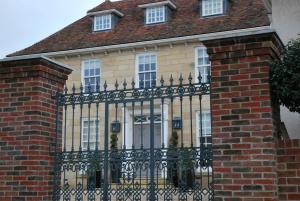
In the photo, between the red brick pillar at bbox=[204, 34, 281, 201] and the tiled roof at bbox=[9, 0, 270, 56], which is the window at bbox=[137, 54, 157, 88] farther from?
the red brick pillar at bbox=[204, 34, 281, 201]

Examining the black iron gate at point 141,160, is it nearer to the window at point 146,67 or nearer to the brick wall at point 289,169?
the brick wall at point 289,169

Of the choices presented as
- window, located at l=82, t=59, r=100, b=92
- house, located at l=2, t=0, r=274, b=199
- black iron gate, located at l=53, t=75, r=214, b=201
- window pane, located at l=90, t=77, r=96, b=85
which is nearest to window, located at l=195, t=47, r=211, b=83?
house, located at l=2, t=0, r=274, b=199

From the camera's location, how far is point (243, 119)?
526 cm

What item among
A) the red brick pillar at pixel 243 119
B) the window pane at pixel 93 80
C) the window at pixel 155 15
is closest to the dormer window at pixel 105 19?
the window at pixel 155 15

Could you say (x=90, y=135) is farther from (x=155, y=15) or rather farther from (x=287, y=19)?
(x=287, y=19)

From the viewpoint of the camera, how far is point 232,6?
1956 centimetres

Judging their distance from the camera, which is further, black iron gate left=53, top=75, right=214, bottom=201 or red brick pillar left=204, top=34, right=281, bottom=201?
black iron gate left=53, top=75, right=214, bottom=201

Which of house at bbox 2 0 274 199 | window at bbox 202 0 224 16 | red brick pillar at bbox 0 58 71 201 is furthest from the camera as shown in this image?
window at bbox 202 0 224 16

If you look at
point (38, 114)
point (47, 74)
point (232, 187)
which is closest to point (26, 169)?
point (38, 114)

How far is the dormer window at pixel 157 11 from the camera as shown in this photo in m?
20.4

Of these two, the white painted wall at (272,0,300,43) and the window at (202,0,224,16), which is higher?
the window at (202,0,224,16)

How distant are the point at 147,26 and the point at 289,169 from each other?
15900mm

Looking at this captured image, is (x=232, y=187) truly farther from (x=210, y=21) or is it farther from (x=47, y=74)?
(x=210, y=21)

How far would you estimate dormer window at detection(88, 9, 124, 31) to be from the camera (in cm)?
2166
